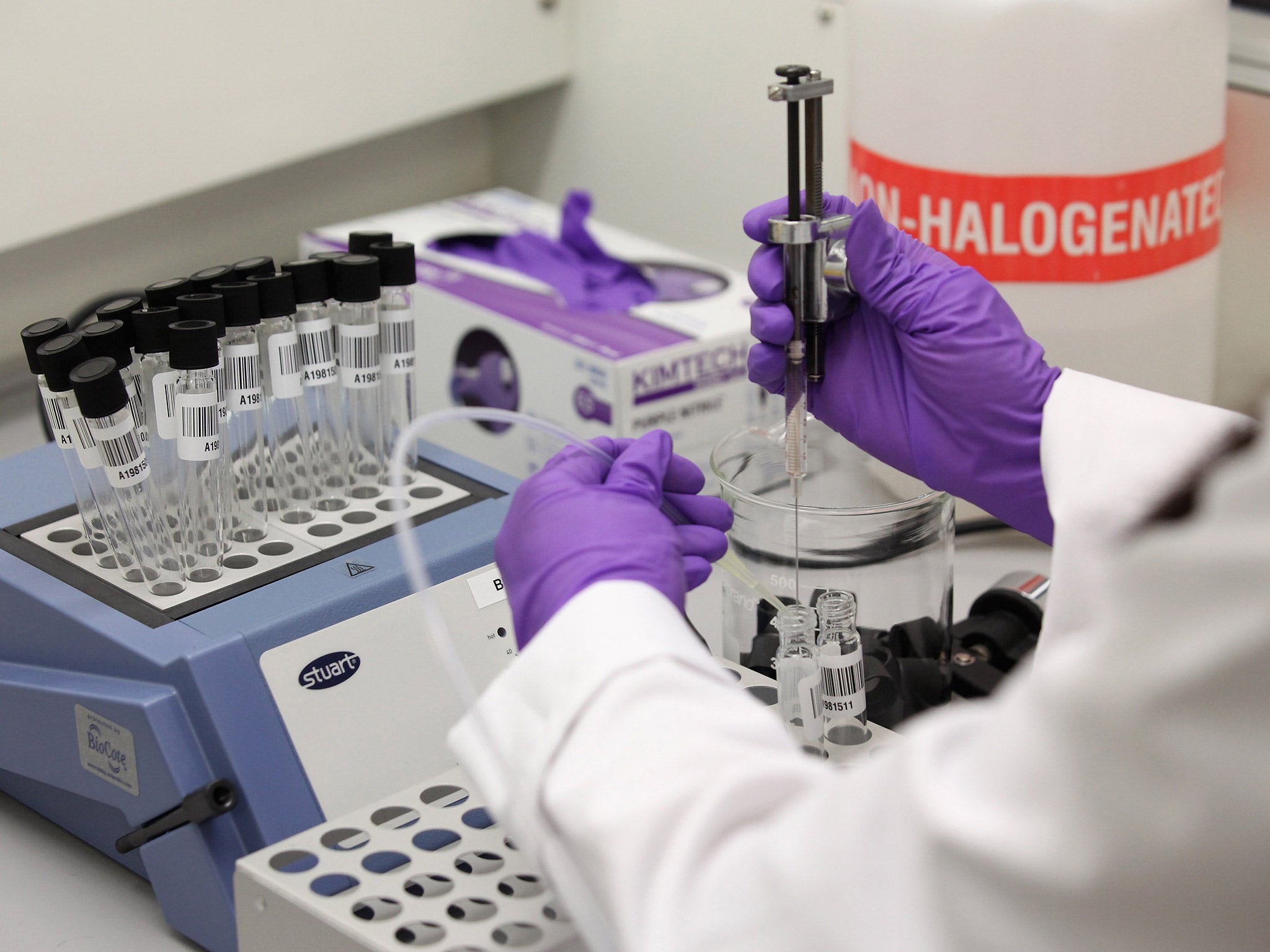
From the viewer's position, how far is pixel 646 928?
552 mm

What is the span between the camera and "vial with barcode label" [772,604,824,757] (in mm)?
894

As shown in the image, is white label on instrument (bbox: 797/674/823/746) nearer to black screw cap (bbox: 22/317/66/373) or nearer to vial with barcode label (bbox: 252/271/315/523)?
vial with barcode label (bbox: 252/271/315/523)

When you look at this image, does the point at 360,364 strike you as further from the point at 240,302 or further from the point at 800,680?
the point at 800,680

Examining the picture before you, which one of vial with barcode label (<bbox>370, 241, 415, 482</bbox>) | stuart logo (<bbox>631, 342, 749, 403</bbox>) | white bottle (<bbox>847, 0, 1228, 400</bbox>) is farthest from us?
stuart logo (<bbox>631, 342, 749, 403</bbox>)

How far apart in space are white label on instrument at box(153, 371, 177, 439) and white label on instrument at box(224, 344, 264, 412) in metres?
0.05

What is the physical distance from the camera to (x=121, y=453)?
0.95 m

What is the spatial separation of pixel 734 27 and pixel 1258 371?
948 millimetres

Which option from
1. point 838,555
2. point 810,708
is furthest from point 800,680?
point 838,555

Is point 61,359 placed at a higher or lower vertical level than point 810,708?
higher

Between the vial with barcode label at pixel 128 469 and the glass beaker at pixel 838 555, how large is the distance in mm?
436

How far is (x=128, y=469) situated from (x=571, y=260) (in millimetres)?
1023

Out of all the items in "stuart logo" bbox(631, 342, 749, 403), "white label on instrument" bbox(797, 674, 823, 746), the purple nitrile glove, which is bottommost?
"stuart logo" bbox(631, 342, 749, 403)

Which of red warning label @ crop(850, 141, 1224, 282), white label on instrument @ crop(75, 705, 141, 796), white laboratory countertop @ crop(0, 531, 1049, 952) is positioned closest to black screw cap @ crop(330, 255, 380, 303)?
white label on instrument @ crop(75, 705, 141, 796)

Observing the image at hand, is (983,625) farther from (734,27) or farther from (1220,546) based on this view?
(734,27)
